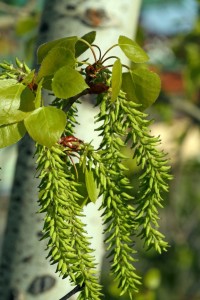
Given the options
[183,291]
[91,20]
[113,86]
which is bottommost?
[183,291]

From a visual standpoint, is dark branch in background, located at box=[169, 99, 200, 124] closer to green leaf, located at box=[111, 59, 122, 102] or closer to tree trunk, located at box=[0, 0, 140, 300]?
tree trunk, located at box=[0, 0, 140, 300]

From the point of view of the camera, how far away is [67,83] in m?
0.60

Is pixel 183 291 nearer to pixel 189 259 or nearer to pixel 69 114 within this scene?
pixel 189 259

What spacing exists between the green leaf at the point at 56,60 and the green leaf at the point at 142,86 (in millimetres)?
55

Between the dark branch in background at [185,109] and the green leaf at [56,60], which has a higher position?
the green leaf at [56,60]

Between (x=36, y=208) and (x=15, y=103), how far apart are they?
561 mm

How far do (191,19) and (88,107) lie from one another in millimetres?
2473

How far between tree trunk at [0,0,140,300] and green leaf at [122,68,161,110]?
1.66 feet

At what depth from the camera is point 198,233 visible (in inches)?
169

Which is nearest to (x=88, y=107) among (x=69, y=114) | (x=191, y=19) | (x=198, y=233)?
(x=69, y=114)

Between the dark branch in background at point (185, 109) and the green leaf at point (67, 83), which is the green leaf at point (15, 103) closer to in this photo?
the green leaf at point (67, 83)

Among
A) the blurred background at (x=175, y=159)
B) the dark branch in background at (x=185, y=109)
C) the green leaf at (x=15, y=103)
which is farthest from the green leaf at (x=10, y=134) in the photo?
the dark branch in background at (x=185, y=109)

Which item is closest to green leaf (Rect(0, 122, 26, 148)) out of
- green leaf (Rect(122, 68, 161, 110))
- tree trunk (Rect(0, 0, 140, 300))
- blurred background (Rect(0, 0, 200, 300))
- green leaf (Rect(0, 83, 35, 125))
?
green leaf (Rect(0, 83, 35, 125))

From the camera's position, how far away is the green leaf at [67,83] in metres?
0.60
